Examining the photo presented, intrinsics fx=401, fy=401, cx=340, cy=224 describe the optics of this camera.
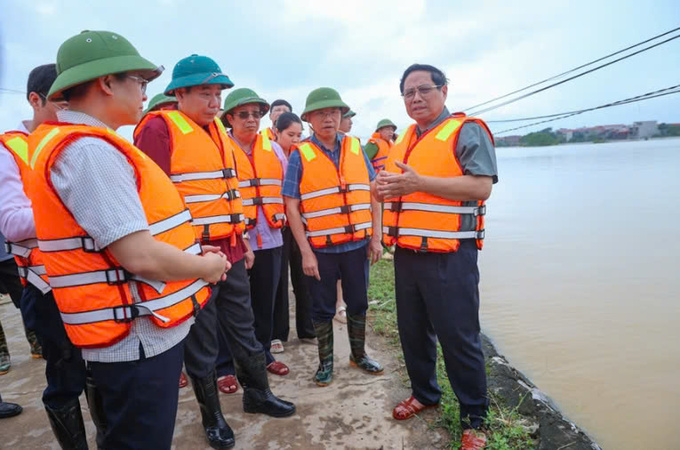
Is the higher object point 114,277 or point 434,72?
point 434,72

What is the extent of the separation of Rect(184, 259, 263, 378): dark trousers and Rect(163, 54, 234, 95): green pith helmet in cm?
112

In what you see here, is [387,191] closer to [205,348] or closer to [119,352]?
[205,348]

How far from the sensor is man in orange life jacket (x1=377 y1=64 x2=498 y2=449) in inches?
92.0

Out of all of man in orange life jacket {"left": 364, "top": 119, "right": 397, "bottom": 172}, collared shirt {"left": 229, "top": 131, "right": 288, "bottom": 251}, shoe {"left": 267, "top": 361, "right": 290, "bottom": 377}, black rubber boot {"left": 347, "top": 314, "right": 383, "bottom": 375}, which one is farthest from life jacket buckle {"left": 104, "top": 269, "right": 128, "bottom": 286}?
man in orange life jacket {"left": 364, "top": 119, "right": 397, "bottom": 172}

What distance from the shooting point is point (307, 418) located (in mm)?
2818

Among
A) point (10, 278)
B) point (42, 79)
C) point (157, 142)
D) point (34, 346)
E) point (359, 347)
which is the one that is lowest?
point (359, 347)

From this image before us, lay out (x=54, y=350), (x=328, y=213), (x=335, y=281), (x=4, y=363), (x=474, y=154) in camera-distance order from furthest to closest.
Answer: (x=4, y=363), (x=335, y=281), (x=328, y=213), (x=474, y=154), (x=54, y=350)

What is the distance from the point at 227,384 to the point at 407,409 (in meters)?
1.46

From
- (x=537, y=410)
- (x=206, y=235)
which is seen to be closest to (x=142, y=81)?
(x=206, y=235)

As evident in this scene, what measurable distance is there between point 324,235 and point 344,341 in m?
1.44

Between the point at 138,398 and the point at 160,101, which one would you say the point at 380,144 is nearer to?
the point at 160,101

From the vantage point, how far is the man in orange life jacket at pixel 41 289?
2.12m

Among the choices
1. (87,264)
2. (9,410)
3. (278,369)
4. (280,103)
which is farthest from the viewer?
(280,103)

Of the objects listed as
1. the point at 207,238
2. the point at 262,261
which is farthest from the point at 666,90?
the point at 207,238
